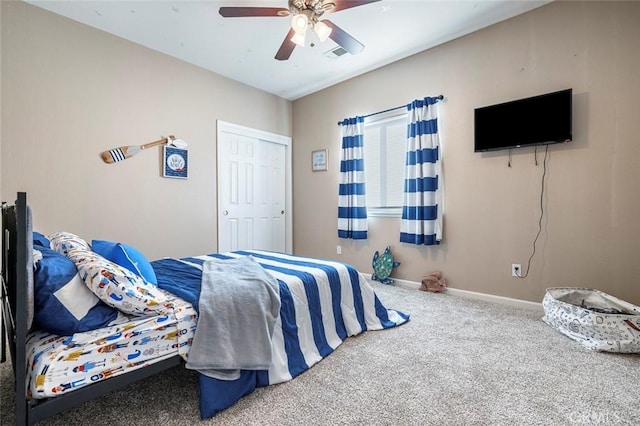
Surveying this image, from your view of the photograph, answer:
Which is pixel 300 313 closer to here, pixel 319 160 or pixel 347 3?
pixel 347 3

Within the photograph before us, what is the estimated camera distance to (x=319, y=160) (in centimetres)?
455

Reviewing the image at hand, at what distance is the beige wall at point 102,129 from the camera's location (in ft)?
8.43

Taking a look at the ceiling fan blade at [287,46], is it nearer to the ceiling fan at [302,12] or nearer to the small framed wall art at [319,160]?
the ceiling fan at [302,12]

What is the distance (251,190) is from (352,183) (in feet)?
4.85

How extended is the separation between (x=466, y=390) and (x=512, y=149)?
2322 millimetres

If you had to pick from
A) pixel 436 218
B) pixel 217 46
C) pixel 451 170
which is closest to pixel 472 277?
pixel 436 218

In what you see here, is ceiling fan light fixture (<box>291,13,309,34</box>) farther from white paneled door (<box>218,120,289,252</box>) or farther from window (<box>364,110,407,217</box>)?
white paneled door (<box>218,120,289,252</box>)

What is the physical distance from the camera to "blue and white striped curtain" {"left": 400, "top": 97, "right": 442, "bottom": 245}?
3330 mm

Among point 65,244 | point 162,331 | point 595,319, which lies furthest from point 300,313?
point 595,319

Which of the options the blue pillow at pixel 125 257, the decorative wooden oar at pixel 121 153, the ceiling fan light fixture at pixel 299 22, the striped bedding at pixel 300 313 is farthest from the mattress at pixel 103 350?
the decorative wooden oar at pixel 121 153

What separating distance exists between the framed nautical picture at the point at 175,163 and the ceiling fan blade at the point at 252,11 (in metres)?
1.83

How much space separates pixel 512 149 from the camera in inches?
114

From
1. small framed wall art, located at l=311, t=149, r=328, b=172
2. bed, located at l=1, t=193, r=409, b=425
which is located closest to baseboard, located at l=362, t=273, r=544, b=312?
bed, located at l=1, t=193, r=409, b=425

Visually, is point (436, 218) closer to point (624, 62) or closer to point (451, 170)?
point (451, 170)
